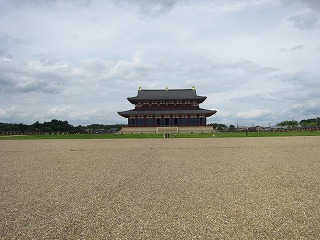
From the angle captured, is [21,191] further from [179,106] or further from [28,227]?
[179,106]

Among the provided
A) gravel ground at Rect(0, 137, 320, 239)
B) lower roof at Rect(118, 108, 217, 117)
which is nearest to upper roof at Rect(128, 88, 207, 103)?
lower roof at Rect(118, 108, 217, 117)

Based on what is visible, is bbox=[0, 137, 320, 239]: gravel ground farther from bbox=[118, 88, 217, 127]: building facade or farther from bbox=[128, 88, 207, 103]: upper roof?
bbox=[128, 88, 207, 103]: upper roof

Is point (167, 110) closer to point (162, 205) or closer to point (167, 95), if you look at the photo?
point (167, 95)

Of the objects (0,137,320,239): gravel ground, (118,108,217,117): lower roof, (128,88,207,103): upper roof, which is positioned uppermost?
(128,88,207,103): upper roof

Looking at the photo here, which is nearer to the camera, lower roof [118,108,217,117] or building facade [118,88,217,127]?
lower roof [118,108,217,117]

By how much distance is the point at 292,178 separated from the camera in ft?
28.2

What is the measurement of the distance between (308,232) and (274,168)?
6.67 metres

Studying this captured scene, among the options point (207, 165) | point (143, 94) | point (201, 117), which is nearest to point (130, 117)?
point (143, 94)

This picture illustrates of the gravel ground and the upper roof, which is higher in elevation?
the upper roof

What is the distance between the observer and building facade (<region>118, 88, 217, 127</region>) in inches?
2420

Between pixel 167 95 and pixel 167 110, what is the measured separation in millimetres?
4851

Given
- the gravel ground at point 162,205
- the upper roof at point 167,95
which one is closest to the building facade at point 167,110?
the upper roof at point 167,95

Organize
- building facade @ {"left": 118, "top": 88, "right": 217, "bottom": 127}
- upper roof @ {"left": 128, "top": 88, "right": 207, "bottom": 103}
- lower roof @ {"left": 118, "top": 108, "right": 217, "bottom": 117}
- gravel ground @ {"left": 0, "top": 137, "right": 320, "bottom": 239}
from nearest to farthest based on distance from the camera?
1. gravel ground @ {"left": 0, "top": 137, "right": 320, "bottom": 239}
2. lower roof @ {"left": 118, "top": 108, "right": 217, "bottom": 117}
3. building facade @ {"left": 118, "top": 88, "right": 217, "bottom": 127}
4. upper roof @ {"left": 128, "top": 88, "right": 207, "bottom": 103}

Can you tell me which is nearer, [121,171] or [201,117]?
[121,171]
